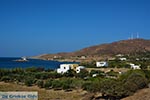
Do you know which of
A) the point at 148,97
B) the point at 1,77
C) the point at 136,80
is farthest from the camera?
the point at 1,77

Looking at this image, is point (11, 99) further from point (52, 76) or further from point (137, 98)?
point (52, 76)

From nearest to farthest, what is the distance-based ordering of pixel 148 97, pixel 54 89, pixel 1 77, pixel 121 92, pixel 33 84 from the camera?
pixel 148 97
pixel 121 92
pixel 54 89
pixel 33 84
pixel 1 77

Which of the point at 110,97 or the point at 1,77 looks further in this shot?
the point at 1,77

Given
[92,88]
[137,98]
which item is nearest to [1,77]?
[92,88]

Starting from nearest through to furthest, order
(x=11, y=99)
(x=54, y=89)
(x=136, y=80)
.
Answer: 1. (x=11, y=99)
2. (x=136, y=80)
3. (x=54, y=89)

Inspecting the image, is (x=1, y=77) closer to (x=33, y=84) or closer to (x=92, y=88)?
(x=33, y=84)

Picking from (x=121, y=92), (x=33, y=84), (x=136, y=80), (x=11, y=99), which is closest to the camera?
(x=11, y=99)

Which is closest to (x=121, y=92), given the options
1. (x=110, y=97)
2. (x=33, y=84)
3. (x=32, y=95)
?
(x=110, y=97)

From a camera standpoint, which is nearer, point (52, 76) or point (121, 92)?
point (121, 92)

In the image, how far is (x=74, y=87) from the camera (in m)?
41.6

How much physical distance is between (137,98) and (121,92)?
2873 millimetres

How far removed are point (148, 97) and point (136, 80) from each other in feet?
22.2

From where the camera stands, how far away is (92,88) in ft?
106

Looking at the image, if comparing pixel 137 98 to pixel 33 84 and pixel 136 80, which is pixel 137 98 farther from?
pixel 33 84
